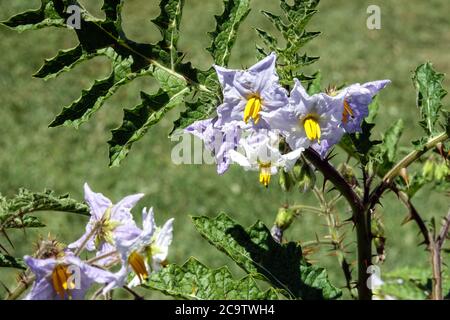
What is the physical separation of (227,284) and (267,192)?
3258 mm

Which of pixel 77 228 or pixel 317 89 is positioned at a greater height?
pixel 317 89

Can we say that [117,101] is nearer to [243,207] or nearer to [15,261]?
[243,207]

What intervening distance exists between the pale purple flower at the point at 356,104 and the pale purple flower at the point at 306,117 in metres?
0.06

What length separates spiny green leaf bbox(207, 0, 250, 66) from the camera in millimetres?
1258

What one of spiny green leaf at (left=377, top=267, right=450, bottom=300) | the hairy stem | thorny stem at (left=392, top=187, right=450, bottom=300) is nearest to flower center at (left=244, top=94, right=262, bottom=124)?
thorny stem at (left=392, top=187, right=450, bottom=300)

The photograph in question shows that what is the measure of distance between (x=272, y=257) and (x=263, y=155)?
0.27 m

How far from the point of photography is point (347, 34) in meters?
5.86

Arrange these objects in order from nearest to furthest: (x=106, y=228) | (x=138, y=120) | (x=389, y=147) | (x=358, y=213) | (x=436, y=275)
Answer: (x=106, y=228) → (x=138, y=120) → (x=358, y=213) → (x=436, y=275) → (x=389, y=147)

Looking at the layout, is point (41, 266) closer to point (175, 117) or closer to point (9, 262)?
point (9, 262)

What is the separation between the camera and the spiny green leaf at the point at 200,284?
1.20m

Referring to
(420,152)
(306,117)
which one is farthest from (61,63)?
(420,152)

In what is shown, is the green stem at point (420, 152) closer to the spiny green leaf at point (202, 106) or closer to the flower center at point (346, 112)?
the flower center at point (346, 112)

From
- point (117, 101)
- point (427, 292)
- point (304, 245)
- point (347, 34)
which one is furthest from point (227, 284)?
point (347, 34)

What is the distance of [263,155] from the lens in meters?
1.20
